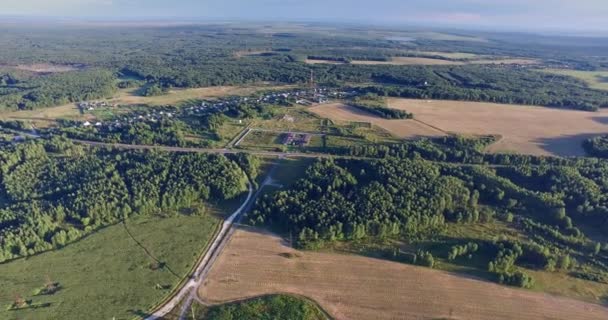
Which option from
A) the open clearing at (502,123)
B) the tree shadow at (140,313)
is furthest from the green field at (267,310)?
the open clearing at (502,123)

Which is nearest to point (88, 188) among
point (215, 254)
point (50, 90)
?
point (215, 254)

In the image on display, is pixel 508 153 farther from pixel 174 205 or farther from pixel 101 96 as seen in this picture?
pixel 101 96

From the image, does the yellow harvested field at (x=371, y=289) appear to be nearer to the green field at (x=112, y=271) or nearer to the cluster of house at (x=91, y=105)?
the green field at (x=112, y=271)

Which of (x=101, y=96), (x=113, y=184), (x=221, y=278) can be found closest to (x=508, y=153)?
(x=221, y=278)

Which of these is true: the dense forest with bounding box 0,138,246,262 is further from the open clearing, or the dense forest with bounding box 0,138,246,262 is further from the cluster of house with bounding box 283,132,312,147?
the open clearing

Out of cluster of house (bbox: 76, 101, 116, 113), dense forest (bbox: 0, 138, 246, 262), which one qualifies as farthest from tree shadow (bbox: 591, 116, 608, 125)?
cluster of house (bbox: 76, 101, 116, 113)

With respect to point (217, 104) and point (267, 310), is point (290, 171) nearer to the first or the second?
point (267, 310)
